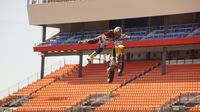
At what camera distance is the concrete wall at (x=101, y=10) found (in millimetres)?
42500

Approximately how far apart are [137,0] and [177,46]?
15.7 feet

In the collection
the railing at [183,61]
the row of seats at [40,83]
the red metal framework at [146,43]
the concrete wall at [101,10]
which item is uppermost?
the concrete wall at [101,10]

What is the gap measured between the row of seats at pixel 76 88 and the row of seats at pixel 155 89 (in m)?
1.91

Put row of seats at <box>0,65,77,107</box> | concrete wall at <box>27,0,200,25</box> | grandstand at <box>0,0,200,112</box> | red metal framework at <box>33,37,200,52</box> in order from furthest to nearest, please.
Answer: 1. row of seats at <box>0,65,77,107</box>
2. concrete wall at <box>27,0,200,25</box>
3. red metal framework at <box>33,37,200,52</box>
4. grandstand at <box>0,0,200,112</box>

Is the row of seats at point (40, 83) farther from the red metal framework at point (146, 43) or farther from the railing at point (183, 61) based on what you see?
the railing at point (183, 61)

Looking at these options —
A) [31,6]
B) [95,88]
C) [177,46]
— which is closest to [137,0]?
[177,46]

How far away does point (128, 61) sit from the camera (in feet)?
165

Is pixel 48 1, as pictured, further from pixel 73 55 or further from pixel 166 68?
pixel 166 68

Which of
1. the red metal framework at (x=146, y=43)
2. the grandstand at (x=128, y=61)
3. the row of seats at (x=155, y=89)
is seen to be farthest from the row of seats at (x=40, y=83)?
the row of seats at (x=155, y=89)

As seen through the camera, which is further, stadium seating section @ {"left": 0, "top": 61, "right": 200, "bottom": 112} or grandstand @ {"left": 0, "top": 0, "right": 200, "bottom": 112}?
grandstand @ {"left": 0, "top": 0, "right": 200, "bottom": 112}

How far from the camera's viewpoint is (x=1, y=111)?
147 ft

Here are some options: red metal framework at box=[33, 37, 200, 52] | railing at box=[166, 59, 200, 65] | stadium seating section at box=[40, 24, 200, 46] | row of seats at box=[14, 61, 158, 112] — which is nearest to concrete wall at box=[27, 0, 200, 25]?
stadium seating section at box=[40, 24, 200, 46]

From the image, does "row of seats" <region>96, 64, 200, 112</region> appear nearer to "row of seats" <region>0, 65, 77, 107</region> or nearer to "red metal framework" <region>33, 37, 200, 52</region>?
"red metal framework" <region>33, 37, 200, 52</region>

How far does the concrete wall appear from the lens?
42500 mm
